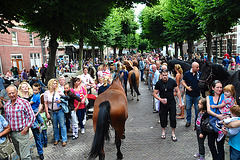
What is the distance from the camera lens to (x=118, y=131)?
164 inches

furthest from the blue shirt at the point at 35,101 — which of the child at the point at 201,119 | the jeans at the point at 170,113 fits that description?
the child at the point at 201,119

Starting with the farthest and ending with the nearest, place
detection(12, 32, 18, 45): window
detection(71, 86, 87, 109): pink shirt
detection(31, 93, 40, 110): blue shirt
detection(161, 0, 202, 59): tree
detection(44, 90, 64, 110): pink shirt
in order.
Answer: detection(12, 32, 18, 45): window < detection(161, 0, 202, 59): tree < detection(71, 86, 87, 109): pink shirt < detection(44, 90, 64, 110): pink shirt < detection(31, 93, 40, 110): blue shirt

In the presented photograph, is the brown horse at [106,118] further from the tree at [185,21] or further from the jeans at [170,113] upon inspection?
the tree at [185,21]

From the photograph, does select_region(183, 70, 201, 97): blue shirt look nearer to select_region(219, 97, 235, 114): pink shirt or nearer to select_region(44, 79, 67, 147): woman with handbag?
select_region(219, 97, 235, 114): pink shirt

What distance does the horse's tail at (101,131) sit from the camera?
355cm

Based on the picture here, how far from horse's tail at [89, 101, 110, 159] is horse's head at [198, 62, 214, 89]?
10.1 feet

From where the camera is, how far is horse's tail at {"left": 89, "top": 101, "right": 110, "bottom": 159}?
355 cm

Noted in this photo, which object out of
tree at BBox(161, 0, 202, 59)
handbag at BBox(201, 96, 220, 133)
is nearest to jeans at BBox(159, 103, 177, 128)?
handbag at BBox(201, 96, 220, 133)

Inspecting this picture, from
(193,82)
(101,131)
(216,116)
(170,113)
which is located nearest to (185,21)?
(193,82)

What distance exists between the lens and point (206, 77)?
5.49m

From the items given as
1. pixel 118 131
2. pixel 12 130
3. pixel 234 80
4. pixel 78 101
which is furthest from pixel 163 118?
pixel 12 130

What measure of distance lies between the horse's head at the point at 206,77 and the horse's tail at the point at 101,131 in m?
3.08

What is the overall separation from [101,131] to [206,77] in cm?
368

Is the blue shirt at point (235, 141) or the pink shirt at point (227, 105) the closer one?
the blue shirt at point (235, 141)
